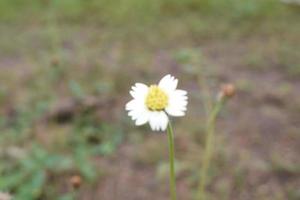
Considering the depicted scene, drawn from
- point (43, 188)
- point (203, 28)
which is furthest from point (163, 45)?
point (43, 188)

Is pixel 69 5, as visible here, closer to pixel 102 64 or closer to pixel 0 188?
pixel 102 64

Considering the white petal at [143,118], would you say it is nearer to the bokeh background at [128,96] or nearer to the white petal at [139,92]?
the white petal at [139,92]

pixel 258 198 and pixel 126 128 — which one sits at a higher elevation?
pixel 126 128

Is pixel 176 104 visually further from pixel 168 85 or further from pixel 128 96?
pixel 128 96

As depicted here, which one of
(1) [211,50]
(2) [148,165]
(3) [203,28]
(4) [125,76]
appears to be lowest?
(2) [148,165]

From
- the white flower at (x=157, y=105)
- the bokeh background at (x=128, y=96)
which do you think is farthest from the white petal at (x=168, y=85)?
the bokeh background at (x=128, y=96)

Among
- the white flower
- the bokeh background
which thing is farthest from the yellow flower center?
the bokeh background

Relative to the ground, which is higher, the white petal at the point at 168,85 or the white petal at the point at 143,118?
the white petal at the point at 168,85
